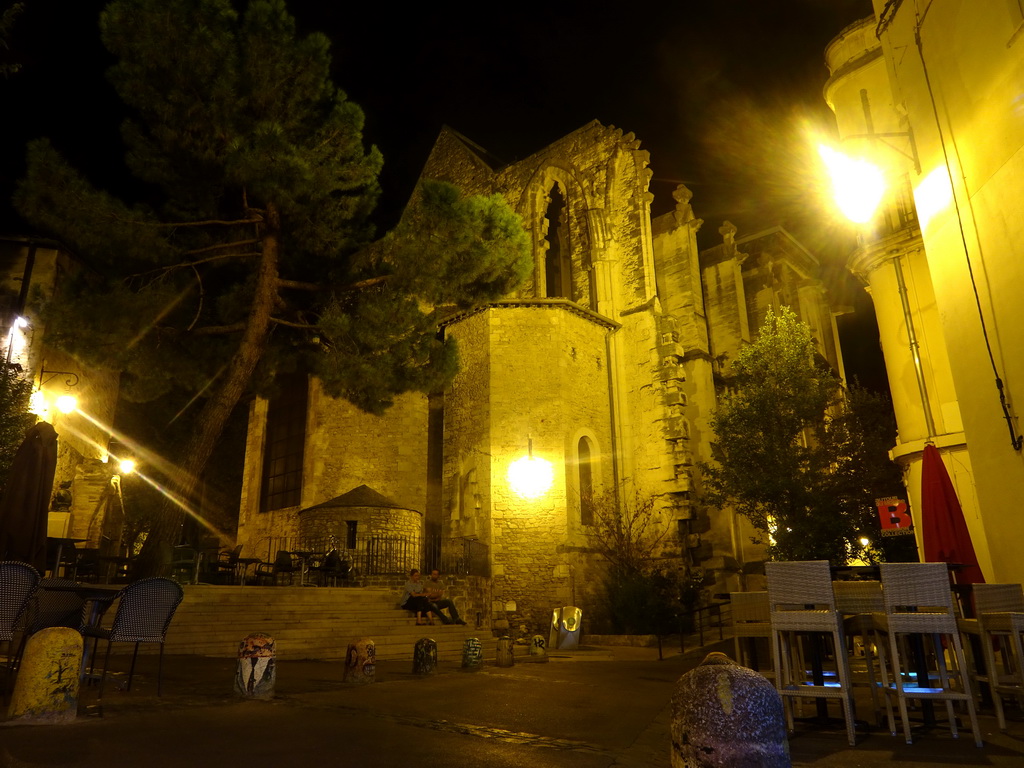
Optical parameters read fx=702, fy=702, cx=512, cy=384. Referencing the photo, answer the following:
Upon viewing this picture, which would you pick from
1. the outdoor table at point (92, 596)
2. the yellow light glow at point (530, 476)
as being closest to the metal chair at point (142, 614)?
the outdoor table at point (92, 596)

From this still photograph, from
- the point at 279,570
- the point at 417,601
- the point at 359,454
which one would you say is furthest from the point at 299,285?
the point at 359,454

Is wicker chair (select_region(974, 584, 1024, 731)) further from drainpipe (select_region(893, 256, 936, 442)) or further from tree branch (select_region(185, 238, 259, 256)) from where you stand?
tree branch (select_region(185, 238, 259, 256))

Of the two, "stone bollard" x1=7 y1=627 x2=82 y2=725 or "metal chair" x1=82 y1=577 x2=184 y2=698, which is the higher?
"metal chair" x1=82 y1=577 x2=184 y2=698

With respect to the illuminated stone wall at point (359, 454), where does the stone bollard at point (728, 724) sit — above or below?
below

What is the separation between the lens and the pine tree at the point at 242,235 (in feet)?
34.6

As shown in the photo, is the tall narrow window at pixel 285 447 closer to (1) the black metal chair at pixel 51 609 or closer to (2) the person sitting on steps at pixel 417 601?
(2) the person sitting on steps at pixel 417 601

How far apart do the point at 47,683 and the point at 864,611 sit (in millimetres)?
5258

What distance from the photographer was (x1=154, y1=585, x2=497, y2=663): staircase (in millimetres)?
9234

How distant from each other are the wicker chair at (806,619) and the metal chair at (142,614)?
166 inches

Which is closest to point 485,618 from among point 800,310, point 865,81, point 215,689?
point 215,689

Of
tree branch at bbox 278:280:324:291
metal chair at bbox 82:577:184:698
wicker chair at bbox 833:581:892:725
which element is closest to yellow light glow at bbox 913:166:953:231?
wicker chair at bbox 833:581:892:725

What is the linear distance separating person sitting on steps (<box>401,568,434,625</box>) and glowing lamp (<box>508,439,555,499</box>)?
3.75 m

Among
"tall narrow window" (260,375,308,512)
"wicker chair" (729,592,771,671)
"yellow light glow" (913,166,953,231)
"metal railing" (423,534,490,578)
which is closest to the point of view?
"wicker chair" (729,592,771,671)

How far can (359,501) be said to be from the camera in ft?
52.3
